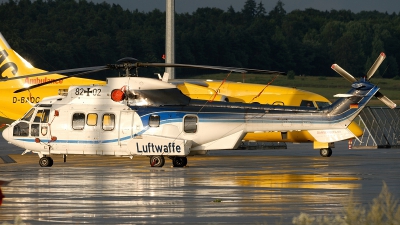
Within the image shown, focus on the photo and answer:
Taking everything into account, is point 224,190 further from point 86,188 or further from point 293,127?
point 293,127

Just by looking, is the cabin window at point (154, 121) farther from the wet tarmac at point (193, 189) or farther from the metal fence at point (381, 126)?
the metal fence at point (381, 126)

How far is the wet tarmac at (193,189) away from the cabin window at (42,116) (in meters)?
1.32

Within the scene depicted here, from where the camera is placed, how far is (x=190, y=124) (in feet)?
85.1

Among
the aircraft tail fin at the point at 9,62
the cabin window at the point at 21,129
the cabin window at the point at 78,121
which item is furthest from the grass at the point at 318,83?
the cabin window at the point at 78,121

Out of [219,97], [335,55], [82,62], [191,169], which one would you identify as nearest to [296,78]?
[82,62]

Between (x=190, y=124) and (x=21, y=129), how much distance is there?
4.79m

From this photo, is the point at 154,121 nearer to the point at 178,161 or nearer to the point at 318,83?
the point at 178,161

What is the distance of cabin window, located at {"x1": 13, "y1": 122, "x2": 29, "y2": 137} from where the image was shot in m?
27.1

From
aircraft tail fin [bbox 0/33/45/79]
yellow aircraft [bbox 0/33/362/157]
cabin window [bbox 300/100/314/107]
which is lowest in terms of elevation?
cabin window [bbox 300/100/314/107]

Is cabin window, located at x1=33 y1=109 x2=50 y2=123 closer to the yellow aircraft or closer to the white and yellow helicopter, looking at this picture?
the white and yellow helicopter

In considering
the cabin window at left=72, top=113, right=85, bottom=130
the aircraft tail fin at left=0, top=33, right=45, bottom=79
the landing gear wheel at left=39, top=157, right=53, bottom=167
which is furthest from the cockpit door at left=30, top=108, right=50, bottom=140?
the aircraft tail fin at left=0, top=33, right=45, bottom=79

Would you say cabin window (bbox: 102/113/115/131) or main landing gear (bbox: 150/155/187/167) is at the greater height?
cabin window (bbox: 102/113/115/131)

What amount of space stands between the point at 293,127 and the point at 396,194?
802cm

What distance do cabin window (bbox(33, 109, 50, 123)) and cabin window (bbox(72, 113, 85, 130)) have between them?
0.80 m
